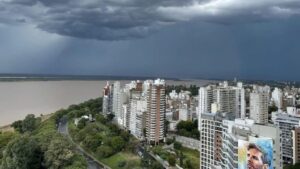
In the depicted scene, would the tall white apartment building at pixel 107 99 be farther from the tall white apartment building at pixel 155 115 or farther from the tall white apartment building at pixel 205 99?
the tall white apartment building at pixel 205 99

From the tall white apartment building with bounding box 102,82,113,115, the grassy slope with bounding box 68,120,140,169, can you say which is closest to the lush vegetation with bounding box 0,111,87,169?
the grassy slope with bounding box 68,120,140,169

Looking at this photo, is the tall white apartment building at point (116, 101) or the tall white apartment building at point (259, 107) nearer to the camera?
the tall white apartment building at point (259, 107)

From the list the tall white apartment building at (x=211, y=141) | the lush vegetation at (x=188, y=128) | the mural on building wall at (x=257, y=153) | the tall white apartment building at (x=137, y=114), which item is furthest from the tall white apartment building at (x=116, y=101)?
the mural on building wall at (x=257, y=153)

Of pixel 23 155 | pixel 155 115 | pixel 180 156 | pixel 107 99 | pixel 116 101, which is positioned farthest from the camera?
pixel 107 99

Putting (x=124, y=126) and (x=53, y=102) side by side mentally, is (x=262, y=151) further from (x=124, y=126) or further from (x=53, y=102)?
(x=53, y=102)

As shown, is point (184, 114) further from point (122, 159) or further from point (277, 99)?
point (277, 99)

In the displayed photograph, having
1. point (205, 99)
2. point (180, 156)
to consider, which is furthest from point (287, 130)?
point (205, 99)

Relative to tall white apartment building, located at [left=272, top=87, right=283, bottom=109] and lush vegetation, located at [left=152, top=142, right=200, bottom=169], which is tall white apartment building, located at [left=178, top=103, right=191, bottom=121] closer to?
lush vegetation, located at [left=152, top=142, right=200, bottom=169]
